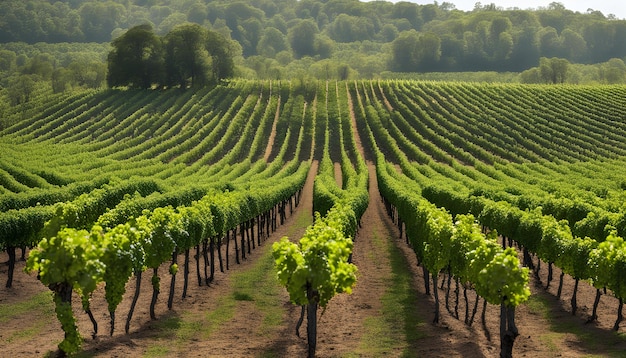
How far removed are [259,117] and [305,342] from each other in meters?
106

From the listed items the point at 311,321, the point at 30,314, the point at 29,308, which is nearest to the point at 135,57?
the point at 29,308

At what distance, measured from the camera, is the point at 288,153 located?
113 metres

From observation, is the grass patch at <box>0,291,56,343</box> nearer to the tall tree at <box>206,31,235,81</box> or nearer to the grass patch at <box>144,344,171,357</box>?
the grass patch at <box>144,344,171,357</box>

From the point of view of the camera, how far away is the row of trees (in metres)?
142

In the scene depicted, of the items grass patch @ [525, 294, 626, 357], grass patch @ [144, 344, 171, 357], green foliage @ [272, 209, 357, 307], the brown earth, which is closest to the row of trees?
the brown earth

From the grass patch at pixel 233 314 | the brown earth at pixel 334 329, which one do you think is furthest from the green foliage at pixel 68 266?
the grass patch at pixel 233 314

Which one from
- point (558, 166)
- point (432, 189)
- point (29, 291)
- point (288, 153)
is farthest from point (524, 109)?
point (29, 291)

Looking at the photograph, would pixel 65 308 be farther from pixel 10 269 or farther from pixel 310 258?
pixel 10 269

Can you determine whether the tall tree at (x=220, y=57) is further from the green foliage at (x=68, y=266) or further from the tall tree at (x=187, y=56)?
the green foliage at (x=68, y=266)

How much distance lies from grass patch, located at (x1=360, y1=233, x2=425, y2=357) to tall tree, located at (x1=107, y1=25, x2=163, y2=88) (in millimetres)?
114566

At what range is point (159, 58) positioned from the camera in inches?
5625

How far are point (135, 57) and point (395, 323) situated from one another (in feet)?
411

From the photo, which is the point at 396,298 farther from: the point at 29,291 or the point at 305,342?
the point at 29,291

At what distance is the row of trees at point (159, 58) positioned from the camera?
142m
